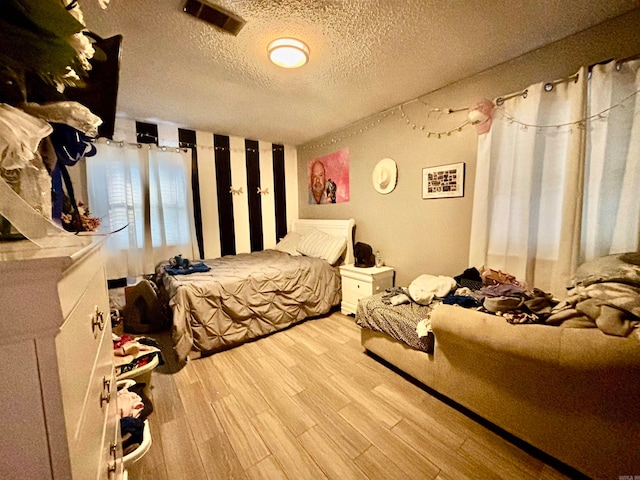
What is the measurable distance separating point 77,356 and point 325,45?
2.08 metres

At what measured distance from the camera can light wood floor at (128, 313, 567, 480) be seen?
4.24 feet

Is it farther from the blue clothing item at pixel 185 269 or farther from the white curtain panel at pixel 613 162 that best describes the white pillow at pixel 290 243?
the white curtain panel at pixel 613 162

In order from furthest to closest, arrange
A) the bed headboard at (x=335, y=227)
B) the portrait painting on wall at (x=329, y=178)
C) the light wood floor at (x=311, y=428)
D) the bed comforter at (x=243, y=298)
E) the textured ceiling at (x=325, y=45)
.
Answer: the portrait painting on wall at (x=329, y=178) → the bed headboard at (x=335, y=227) → the bed comforter at (x=243, y=298) → the textured ceiling at (x=325, y=45) → the light wood floor at (x=311, y=428)

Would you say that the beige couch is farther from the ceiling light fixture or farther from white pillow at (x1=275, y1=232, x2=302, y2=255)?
white pillow at (x1=275, y1=232, x2=302, y2=255)

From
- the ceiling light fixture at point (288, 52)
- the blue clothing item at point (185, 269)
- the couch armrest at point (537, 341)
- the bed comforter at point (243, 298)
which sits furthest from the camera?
the blue clothing item at point (185, 269)

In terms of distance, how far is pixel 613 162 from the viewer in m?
1.59

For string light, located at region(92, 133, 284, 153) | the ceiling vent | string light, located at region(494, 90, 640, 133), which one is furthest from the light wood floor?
string light, located at region(92, 133, 284, 153)

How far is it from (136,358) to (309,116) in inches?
112

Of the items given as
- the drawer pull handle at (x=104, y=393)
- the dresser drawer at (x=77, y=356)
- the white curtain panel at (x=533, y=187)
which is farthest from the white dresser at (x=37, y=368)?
the white curtain panel at (x=533, y=187)

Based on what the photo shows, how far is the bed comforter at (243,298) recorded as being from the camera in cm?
219

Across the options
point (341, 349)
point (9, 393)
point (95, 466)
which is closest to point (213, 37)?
point (9, 393)

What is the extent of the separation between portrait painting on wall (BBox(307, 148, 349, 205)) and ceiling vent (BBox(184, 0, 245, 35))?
7.03 feet

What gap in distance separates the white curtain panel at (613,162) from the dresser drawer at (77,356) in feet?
8.40

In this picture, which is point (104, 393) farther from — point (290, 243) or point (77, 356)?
point (290, 243)
